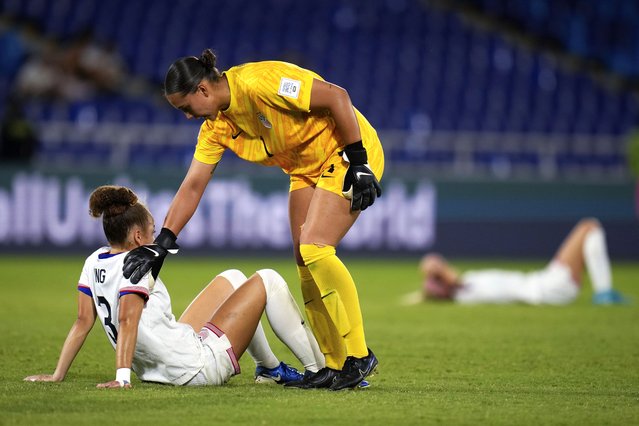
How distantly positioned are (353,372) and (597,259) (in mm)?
6077

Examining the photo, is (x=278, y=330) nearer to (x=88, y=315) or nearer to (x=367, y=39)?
(x=88, y=315)

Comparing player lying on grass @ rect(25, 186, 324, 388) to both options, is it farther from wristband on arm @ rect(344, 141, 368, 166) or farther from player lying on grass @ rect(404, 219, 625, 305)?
player lying on grass @ rect(404, 219, 625, 305)

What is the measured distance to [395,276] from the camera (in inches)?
552

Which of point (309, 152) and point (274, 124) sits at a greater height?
point (274, 124)

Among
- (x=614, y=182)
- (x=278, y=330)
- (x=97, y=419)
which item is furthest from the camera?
(x=614, y=182)

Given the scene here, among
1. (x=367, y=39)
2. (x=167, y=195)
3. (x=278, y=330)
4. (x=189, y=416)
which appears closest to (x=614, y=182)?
Answer: (x=367, y=39)

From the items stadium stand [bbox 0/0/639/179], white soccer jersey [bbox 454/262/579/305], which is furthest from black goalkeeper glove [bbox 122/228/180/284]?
stadium stand [bbox 0/0/639/179]

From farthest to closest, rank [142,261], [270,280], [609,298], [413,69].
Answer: [413,69] → [609,298] → [270,280] → [142,261]

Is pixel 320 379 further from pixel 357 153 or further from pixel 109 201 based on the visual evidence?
pixel 109 201

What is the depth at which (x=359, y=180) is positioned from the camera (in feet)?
17.2

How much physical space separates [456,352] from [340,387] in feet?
6.93

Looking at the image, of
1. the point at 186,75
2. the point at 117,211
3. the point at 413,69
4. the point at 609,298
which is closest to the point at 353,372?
the point at 117,211

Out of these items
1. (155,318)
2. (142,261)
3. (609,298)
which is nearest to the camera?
(142,261)

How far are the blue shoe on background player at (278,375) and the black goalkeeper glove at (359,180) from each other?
979mm
